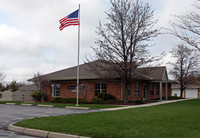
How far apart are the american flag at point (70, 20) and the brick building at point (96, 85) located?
190 inches

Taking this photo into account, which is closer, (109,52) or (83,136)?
(83,136)

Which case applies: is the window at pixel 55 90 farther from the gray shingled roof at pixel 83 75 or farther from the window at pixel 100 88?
the window at pixel 100 88

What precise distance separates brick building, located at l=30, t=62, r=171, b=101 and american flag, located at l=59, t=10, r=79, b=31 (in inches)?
190

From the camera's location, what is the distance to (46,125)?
1004 cm

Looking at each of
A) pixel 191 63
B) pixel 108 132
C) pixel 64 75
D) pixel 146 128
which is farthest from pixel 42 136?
pixel 191 63

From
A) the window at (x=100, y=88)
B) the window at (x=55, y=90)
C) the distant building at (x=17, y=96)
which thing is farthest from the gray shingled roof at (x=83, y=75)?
the distant building at (x=17, y=96)

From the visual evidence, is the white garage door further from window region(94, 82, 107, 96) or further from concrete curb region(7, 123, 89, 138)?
concrete curb region(7, 123, 89, 138)

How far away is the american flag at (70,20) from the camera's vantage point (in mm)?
22508

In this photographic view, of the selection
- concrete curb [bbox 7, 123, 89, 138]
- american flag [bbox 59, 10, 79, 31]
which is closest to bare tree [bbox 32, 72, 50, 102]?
american flag [bbox 59, 10, 79, 31]

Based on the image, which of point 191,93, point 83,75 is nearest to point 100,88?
point 83,75

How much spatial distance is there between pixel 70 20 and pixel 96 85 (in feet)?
28.2

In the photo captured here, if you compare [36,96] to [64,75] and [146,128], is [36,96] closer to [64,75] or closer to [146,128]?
[64,75]

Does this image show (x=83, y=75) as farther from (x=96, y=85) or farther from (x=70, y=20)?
A: (x=70, y=20)

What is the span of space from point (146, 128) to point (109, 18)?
17399 mm
